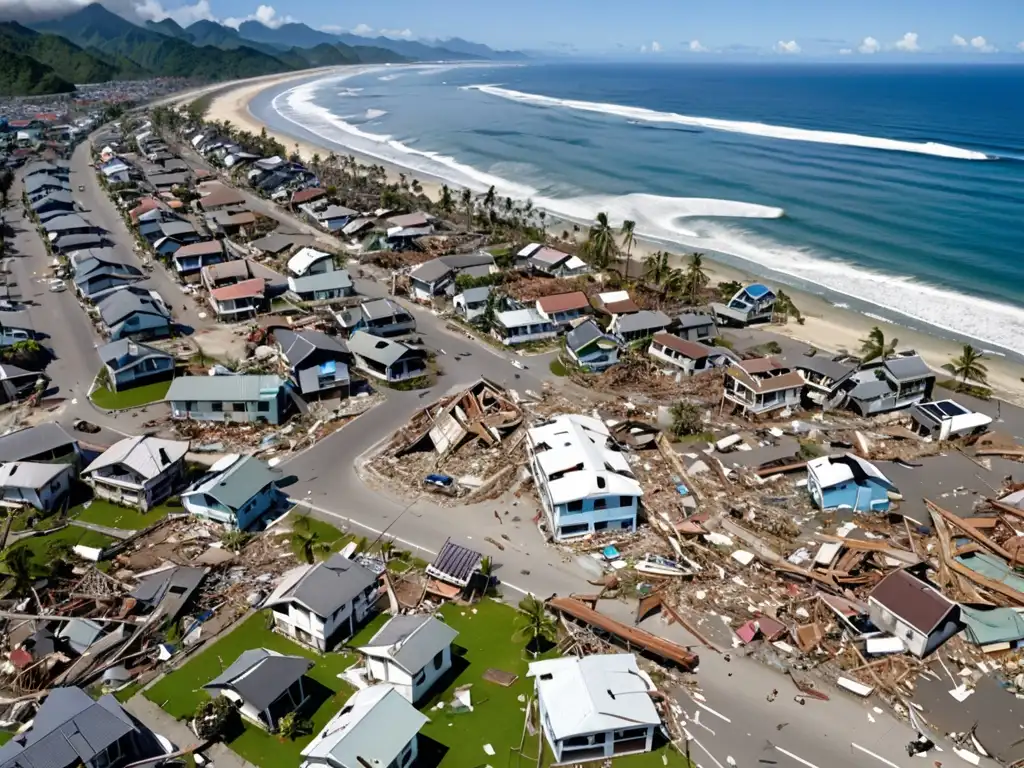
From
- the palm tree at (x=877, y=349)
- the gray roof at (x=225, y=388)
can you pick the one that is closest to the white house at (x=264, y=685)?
the gray roof at (x=225, y=388)

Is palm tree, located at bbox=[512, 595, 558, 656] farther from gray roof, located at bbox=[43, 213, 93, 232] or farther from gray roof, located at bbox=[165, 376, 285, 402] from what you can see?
gray roof, located at bbox=[43, 213, 93, 232]

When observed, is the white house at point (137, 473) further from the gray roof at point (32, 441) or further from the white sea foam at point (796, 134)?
the white sea foam at point (796, 134)

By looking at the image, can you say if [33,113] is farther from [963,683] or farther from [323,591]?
[963,683]

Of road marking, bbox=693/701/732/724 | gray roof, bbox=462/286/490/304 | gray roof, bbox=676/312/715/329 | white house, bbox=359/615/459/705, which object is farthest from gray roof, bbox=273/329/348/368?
road marking, bbox=693/701/732/724

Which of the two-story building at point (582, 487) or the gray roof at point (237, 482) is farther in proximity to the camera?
the gray roof at point (237, 482)

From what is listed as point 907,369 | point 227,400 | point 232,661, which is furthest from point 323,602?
point 907,369

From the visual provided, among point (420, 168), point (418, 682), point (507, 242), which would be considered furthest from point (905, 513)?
point (420, 168)
